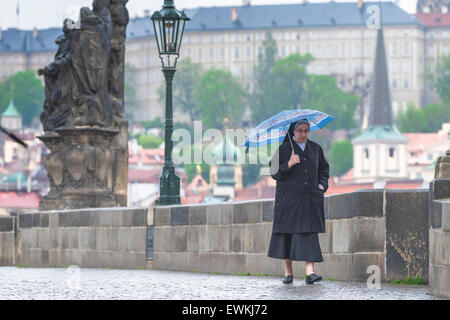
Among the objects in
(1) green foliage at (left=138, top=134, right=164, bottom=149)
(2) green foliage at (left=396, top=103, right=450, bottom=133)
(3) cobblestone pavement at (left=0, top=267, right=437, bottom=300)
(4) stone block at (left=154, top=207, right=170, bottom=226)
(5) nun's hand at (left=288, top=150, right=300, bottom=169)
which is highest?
(2) green foliage at (left=396, top=103, right=450, bottom=133)

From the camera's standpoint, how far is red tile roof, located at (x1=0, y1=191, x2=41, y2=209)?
381ft

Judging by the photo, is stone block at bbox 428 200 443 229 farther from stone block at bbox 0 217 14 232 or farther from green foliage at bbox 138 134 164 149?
green foliage at bbox 138 134 164 149

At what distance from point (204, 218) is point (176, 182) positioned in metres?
2.17

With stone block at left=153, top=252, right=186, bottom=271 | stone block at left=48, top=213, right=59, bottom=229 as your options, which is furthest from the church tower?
stone block at left=153, top=252, right=186, bottom=271

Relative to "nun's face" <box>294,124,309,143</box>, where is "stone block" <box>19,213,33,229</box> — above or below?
below

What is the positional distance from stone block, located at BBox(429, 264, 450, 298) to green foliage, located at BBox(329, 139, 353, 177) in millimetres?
164747

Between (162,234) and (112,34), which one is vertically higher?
(112,34)

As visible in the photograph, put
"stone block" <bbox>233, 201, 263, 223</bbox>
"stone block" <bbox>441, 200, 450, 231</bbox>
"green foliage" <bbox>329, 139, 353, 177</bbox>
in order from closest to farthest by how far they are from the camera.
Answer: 1. "stone block" <bbox>441, 200, 450, 231</bbox>
2. "stone block" <bbox>233, 201, 263, 223</bbox>
3. "green foliage" <bbox>329, 139, 353, 177</bbox>

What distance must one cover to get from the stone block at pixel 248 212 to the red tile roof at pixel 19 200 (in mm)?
99457

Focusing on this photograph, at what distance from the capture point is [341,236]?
1302 centimetres

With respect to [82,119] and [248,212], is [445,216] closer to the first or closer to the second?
[248,212]

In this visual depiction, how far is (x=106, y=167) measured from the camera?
70.2 feet
